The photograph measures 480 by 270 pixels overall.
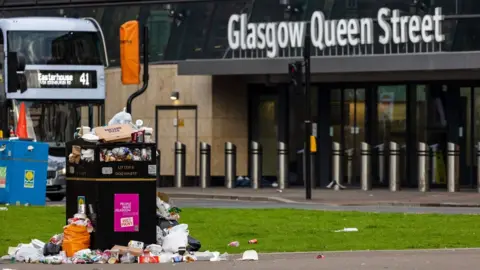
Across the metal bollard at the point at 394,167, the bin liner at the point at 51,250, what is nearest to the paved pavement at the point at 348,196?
the metal bollard at the point at 394,167

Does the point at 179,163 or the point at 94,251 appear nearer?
the point at 94,251

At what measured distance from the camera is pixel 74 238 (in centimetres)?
1516

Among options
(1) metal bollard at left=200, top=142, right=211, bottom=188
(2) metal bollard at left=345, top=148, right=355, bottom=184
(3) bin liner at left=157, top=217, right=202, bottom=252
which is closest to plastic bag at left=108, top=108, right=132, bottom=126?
(3) bin liner at left=157, top=217, right=202, bottom=252

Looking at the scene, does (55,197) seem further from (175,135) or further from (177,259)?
(177,259)

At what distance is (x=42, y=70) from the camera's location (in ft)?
104

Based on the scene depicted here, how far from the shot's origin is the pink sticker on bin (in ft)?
50.1

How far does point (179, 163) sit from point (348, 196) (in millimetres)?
7823

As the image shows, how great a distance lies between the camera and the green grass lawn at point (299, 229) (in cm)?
1677

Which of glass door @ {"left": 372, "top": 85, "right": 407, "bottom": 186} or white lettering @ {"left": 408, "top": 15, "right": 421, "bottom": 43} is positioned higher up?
white lettering @ {"left": 408, "top": 15, "right": 421, "bottom": 43}

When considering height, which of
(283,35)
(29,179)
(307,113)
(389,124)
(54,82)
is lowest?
(29,179)

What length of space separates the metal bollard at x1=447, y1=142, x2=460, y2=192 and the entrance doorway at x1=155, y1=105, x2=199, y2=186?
338 inches

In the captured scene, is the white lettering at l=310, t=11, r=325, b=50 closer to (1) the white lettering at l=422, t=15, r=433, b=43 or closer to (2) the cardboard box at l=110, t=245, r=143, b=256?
(1) the white lettering at l=422, t=15, r=433, b=43

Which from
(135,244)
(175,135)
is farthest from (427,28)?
(135,244)

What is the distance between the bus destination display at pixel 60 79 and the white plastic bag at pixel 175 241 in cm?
1702
